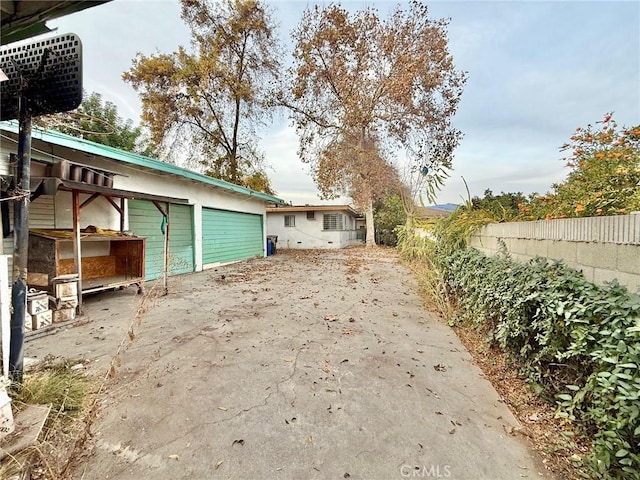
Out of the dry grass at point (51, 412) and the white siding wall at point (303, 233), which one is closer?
the dry grass at point (51, 412)

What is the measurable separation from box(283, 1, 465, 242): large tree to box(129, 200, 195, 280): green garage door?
9.77 meters

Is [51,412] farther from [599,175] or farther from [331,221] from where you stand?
[331,221]

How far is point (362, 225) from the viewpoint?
31.0 metres

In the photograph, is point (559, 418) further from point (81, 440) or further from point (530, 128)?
point (530, 128)

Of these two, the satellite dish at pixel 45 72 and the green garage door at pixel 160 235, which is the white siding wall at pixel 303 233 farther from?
the satellite dish at pixel 45 72

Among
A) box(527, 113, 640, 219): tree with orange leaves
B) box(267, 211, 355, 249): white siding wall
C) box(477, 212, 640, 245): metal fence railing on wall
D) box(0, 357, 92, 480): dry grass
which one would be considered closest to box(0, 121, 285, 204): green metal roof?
box(0, 357, 92, 480): dry grass

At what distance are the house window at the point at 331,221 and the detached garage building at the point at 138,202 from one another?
22.6ft

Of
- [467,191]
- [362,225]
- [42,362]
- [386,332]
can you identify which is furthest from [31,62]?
[362,225]

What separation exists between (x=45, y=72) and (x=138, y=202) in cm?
594

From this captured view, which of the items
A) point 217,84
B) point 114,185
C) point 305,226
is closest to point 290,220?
point 305,226

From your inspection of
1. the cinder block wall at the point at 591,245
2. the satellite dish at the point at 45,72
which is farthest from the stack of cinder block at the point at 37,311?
the cinder block wall at the point at 591,245

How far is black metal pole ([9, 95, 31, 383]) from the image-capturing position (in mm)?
2170

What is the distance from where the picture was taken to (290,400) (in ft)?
8.24

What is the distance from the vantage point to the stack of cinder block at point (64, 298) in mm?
4324
